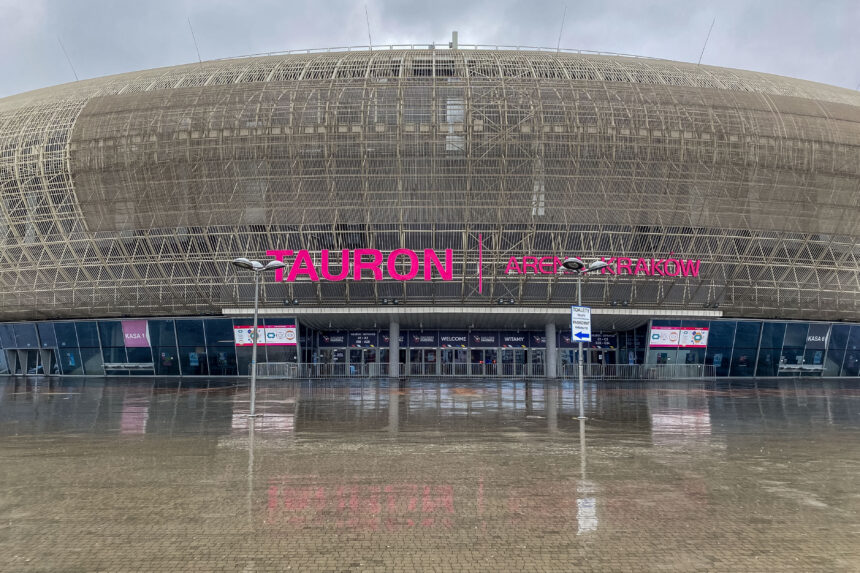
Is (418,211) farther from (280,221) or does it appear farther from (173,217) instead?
(173,217)

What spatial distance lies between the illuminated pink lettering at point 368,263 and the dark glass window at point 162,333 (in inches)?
669

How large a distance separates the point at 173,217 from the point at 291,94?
13.0 meters

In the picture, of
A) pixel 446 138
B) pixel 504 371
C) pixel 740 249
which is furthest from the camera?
pixel 504 371

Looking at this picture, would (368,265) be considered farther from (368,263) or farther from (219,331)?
(219,331)

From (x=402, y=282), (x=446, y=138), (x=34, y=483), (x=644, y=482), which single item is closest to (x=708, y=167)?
(x=446, y=138)

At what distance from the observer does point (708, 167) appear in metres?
41.3

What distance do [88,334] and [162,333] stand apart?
7.02 metres

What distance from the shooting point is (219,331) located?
45.6m

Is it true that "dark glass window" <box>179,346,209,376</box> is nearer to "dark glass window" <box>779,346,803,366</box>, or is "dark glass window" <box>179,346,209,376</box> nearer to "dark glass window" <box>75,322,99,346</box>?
"dark glass window" <box>75,322,99,346</box>

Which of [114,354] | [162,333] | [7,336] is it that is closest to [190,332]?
[162,333]

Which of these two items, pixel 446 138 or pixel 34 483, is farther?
pixel 446 138

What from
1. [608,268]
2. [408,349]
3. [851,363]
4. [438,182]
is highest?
[438,182]

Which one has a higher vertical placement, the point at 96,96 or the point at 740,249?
the point at 96,96

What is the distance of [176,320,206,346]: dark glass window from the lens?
4566 centimetres
